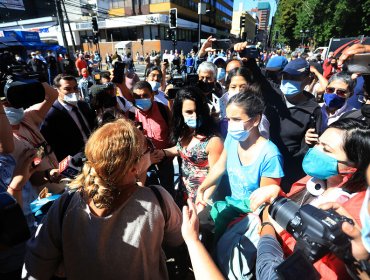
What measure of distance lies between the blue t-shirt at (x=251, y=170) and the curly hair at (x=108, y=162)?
1.03 meters

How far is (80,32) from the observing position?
43.1m

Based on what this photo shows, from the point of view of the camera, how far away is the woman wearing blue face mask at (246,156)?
Answer: 1833 millimetres

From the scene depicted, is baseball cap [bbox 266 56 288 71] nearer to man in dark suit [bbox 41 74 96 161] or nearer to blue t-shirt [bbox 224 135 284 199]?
blue t-shirt [bbox 224 135 284 199]

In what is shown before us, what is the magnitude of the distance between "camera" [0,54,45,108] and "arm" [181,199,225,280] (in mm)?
1385

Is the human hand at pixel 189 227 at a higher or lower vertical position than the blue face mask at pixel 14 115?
lower

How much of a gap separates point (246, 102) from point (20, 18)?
178 ft

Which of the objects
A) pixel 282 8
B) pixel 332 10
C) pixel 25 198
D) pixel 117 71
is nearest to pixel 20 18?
pixel 282 8

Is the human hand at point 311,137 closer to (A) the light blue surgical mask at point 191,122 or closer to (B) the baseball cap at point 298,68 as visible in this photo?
(B) the baseball cap at point 298,68

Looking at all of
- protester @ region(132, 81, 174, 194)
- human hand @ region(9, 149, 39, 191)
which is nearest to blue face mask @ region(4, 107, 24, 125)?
human hand @ region(9, 149, 39, 191)

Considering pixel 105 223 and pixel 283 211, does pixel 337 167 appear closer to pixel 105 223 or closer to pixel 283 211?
pixel 283 211

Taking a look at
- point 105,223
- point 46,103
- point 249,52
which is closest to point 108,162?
point 105,223

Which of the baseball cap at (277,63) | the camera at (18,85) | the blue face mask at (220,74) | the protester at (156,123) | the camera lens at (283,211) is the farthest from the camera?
the blue face mask at (220,74)

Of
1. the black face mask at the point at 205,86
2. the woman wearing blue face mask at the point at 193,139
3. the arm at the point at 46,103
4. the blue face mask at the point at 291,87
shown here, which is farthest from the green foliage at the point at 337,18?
the arm at the point at 46,103

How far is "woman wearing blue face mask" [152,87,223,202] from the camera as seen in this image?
7.63 feet
